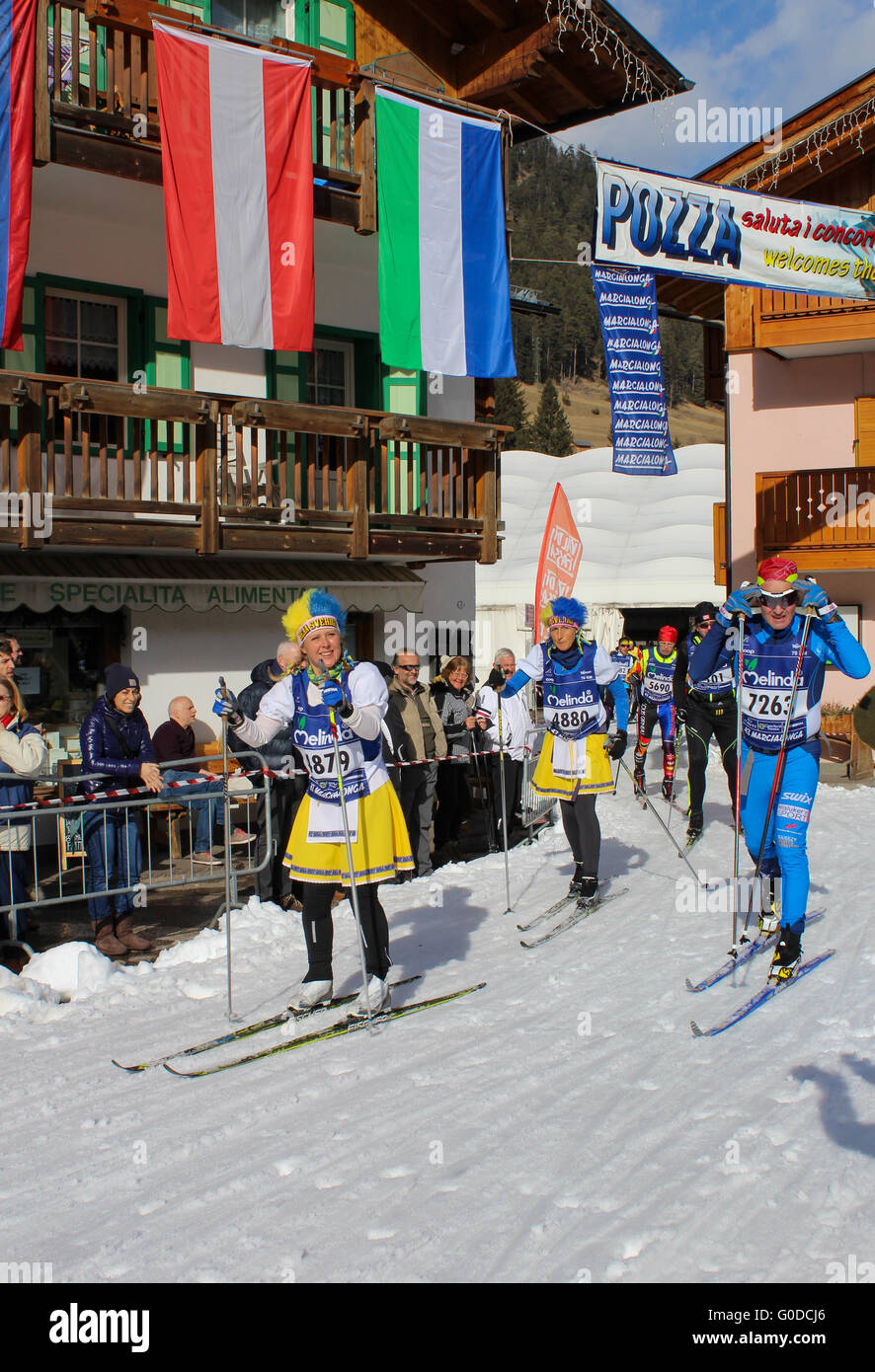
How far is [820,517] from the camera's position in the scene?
60.4 ft

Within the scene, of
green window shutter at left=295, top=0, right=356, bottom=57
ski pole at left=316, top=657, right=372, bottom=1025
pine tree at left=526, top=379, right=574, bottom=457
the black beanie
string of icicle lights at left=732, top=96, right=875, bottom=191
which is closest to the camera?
ski pole at left=316, top=657, right=372, bottom=1025

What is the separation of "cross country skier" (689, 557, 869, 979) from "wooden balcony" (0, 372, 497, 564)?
19.4ft

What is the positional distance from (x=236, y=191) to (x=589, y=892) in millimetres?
7602

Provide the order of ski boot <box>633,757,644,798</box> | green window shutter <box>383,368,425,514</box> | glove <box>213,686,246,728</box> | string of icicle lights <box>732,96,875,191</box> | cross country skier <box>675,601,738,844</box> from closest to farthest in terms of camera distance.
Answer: glove <box>213,686,246,728</box>
cross country skier <box>675,601,738,844</box>
ski boot <box>633,757,644,798</box>
green window shutter <box>383,368,425,514</box>
string of icicle lights <box>732,96,875,191</box>

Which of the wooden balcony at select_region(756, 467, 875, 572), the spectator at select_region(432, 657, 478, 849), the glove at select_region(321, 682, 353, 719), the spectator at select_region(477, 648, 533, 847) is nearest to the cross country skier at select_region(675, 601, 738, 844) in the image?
the spectator at select_region(477, 648, 533, 847)

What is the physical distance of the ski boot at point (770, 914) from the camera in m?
6.97

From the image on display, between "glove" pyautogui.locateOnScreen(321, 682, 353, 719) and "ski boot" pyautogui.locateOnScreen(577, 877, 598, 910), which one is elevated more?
"glove" pyautogui.locateOnScreen(321, 682, 353, 719)

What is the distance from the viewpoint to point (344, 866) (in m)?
5.66

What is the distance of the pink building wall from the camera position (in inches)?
763

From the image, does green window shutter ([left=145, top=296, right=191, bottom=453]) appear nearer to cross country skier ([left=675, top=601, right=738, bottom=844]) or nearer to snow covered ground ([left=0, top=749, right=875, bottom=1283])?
cross country skier ([left=675, top=601, right=738, bottom=844])

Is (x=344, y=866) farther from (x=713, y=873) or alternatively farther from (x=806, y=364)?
(x=806, y=364)

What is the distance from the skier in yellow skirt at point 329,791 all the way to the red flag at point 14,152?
5.98 meters
